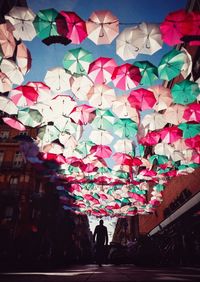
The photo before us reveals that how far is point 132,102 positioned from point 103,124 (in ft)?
4.09

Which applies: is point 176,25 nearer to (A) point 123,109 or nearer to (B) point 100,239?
(A) point 123,109

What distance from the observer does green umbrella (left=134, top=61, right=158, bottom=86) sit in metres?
5.67

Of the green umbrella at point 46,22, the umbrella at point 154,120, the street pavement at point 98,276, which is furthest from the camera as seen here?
the umbrella at point 154,120

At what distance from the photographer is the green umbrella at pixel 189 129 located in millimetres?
7352

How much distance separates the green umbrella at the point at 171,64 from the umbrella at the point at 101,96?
4.51 feet

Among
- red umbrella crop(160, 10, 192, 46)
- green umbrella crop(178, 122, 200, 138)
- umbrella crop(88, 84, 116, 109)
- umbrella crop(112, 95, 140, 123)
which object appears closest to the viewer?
red umbrella crop(160, 10, 192, 46)

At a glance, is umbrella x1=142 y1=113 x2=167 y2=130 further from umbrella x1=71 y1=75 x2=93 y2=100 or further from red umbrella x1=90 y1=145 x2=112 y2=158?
umbrella x1=71 y1=75 x2=93 y2=100

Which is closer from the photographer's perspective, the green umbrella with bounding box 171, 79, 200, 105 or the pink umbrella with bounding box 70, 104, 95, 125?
the green umbrella with bounding box 171, 79, 200, 105

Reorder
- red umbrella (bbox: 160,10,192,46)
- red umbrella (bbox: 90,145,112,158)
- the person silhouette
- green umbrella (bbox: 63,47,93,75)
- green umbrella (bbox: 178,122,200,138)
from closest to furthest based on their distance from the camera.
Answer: red umbrella (bbox: 160,10,192,46) → green umbrella (bbox: 63,47,93,75) → green umbrella (bbox: 178,122,200,138) → the person silhouette → red umbrella (bbox: 90,145,112,158)

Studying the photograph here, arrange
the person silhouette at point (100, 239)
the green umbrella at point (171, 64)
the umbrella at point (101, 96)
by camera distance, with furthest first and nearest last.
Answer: the person silhouette at point (100, 239)
the umbrella at point (101, 96)
the green umbrella at point (171, 64)

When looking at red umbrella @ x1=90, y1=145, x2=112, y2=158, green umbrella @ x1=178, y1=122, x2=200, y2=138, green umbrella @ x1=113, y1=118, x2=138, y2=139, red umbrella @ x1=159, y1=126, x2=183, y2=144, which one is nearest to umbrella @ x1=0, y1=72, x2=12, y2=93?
green umbrella @ x1=113, y1=118, x2=138, y2=139

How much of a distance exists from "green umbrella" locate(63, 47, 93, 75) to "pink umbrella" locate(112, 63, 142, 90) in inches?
28.9

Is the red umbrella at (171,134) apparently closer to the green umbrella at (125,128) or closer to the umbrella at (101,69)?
the green umbrella at (125,128)

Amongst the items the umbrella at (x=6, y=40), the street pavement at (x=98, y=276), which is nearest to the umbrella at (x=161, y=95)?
the umbrella at (x=6, y=40)
